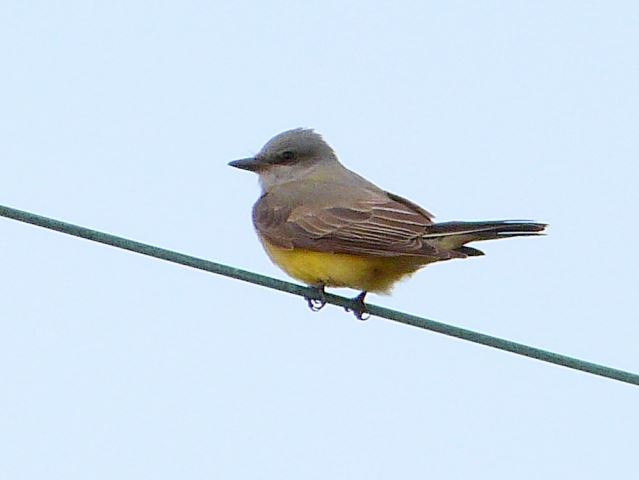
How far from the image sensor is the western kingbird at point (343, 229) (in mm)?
6570

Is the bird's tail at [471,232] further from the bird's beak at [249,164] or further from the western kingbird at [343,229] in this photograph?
the bird's beak at [249,164]

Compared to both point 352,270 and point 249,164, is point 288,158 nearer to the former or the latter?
point 249,164

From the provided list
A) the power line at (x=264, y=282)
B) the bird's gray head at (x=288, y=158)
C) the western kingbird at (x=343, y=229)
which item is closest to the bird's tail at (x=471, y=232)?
the western kingbird at (x=343, y=229)

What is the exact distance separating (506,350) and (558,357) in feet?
0.62

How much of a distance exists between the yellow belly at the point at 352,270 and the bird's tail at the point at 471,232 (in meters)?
0.15

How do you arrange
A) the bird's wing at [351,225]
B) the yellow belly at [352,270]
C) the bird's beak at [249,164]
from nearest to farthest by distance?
the bird's wing at [351,225] < the yellow belly at [352,270] < the bird's beak at [249,164]

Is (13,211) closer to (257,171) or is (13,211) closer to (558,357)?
(558,357)

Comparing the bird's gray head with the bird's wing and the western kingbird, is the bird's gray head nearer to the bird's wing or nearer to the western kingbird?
the western kingbird

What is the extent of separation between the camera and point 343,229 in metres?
7.10

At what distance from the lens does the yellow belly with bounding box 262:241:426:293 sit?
6852 mm

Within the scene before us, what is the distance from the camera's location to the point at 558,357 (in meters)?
4.74

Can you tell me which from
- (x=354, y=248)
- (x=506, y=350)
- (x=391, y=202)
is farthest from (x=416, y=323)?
(x=391, y=202)

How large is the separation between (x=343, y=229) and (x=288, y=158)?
4.99 ft

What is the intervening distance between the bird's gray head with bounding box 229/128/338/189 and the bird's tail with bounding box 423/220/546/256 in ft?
6.03
